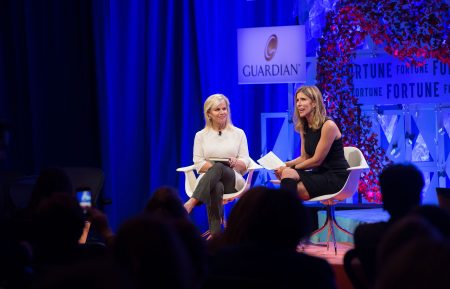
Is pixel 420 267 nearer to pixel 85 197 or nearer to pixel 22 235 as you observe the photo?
pixel 22 235

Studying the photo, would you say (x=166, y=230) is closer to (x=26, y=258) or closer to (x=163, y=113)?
(x=26, y=258)

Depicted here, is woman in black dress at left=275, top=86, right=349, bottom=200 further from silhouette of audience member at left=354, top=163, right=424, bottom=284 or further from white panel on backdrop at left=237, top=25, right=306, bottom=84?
silhouette of audience member at left=354, top=163, right=424, bottom=284

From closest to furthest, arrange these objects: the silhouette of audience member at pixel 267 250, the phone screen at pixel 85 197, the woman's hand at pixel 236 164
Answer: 1. the silhouette of audience member at pixel 267 250
2. the phone screen at pixel 85 197
3. the woman's hand at pixel 236 164

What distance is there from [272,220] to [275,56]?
16.1ft

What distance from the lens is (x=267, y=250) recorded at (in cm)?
215

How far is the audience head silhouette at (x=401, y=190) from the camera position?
2.82 meters

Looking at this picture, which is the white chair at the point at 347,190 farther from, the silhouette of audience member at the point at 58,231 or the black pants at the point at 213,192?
the silhouette of audience member at the point at 58,231

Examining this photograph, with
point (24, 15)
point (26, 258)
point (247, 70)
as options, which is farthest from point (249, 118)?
point (26, 258)

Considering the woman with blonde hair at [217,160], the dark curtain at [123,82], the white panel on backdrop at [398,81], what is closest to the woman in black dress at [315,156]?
the woman with blonde hair at [217,160]

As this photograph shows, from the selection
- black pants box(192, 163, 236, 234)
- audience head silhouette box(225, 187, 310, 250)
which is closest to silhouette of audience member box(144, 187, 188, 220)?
audience head silhouette box(225, 187, 310, 250)

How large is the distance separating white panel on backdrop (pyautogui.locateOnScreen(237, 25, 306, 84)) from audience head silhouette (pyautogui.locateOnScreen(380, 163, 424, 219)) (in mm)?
4195

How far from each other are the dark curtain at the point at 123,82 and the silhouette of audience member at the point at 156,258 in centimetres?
592

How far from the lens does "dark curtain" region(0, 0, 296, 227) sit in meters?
7.60

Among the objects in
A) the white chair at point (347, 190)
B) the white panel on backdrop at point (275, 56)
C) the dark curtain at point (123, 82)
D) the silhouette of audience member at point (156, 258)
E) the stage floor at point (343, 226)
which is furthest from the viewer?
the dark curtain at point (123, 82)
